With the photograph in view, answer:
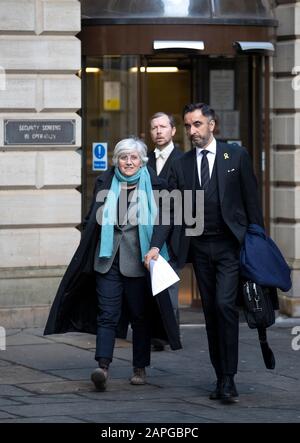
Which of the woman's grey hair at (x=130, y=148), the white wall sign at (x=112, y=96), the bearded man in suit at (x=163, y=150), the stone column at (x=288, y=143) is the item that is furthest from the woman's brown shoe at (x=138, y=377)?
the white wall sign at (x=112, y=96)

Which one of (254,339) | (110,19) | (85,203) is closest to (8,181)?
(85,203)

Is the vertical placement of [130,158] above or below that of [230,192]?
above

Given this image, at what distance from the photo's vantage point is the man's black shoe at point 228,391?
29.1ft

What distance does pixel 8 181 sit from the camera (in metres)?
12.2

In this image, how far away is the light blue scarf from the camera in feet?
30.4

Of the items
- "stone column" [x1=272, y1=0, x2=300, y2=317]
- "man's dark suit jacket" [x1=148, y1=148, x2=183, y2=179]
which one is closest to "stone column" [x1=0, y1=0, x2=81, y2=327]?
"man's dark suit jacket" [x1=148, y1=148, x2=183, y2=179]

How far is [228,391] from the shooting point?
29.2 ft

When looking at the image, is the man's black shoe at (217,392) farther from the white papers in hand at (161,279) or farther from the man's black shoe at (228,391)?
the white papers in hand at (161,279)

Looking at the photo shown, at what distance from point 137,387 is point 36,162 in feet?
11.4

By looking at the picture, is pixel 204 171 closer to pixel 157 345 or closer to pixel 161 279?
pixel 161 279

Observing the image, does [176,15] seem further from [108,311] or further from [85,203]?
[108,311]

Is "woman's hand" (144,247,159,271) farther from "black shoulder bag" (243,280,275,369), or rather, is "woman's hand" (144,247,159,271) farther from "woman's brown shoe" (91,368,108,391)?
"woman's brown shoe" (91,368,108,391)

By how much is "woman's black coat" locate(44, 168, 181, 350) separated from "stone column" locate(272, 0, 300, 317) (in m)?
3.68

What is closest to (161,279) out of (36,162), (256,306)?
(256,306)
